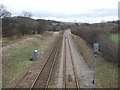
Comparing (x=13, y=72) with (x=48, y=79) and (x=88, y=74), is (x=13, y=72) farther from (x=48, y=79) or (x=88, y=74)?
(x=88, y=74)

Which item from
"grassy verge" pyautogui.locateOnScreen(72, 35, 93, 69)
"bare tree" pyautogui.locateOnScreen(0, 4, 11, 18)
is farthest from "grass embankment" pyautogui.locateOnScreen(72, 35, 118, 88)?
"bare tree" pyautogui.locateOnScreen(0, 4, 11, 18)

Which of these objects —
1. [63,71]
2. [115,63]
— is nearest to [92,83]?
[63,71]

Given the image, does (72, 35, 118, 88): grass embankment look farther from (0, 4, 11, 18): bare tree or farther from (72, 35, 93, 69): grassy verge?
(0, 4, 11, 18): bare tree

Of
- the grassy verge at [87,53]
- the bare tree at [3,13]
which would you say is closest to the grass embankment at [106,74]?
the grassy verge at [87,53]

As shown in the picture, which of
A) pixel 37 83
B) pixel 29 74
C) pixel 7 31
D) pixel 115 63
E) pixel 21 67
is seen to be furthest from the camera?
pixel 7 31

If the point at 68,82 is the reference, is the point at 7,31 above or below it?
above

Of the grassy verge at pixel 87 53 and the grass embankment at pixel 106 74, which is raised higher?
the grassy verge at pixel 87 53

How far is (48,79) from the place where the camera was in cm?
1398

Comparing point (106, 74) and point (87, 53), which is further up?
point (87, 53)

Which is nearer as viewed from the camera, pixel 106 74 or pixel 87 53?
pixel 106 74

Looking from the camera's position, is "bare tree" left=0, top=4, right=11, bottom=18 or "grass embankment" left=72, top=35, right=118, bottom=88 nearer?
"grass embankment" left=72, top=35, right=118, bottom=88

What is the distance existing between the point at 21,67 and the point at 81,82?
661 cm

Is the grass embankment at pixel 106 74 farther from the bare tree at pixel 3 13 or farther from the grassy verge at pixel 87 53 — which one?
the bare tree at pixel 3 13

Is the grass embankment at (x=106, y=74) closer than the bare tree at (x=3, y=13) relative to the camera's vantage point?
Yes
